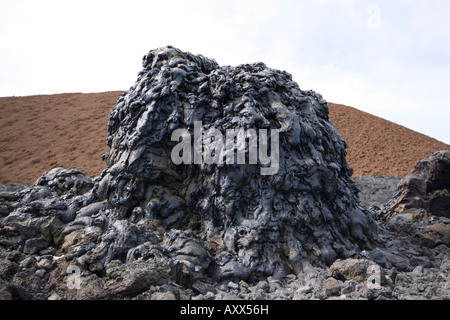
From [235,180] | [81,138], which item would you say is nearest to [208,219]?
[235,180]

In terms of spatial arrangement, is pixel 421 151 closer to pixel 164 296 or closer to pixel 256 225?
pixel 256 225

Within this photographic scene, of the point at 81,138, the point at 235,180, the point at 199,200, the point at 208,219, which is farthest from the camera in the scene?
the point at 81,138

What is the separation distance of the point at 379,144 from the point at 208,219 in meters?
24.1

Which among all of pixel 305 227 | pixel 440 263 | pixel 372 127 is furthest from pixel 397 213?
pixel 372 127

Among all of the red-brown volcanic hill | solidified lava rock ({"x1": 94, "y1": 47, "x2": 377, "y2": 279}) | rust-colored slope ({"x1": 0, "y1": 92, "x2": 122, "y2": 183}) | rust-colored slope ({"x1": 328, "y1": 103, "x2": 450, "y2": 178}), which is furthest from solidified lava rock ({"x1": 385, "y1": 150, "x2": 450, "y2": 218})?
rust-colored slope ({"x1": 0, "y1": 92, "x2": 122, "y2": 183})

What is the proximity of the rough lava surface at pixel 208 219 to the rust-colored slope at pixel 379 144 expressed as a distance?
15840 mm

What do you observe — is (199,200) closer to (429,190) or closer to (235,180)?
(235,180)

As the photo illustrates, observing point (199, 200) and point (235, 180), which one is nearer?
point (235, 180)

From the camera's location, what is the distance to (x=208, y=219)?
904 cm

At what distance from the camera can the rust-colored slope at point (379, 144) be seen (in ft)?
86.3

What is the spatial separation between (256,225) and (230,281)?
1369 mm

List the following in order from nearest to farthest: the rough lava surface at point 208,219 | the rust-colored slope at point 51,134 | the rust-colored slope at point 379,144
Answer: the rough lava surface at point 208,219, the rust-colored slope at point 51,134, the rust-colored slope at point 379,144

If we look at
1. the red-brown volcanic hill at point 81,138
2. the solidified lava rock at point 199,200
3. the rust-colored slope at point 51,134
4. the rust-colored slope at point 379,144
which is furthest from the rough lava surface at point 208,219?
the rust-colored slope at point 379,144

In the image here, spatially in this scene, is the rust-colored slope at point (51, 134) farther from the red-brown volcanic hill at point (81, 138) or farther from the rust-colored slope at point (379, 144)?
the rust-colored slope at point (379, 144)
